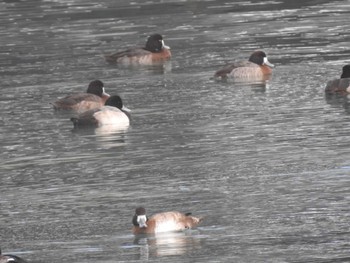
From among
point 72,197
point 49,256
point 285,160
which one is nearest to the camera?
point 49,256

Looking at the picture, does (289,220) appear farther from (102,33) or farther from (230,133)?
(102,33)

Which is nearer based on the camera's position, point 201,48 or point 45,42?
point 201,48

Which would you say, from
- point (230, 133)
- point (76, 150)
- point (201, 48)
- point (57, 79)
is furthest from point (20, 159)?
point (201, 48)

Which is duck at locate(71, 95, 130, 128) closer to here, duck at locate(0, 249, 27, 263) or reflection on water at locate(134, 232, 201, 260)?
reflection on water at locate(134, 232, 201, 260)

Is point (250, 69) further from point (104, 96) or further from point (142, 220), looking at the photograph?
point (142, 220)

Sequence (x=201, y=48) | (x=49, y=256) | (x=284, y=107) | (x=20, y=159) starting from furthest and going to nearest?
1. (x=201, y=48)
2. (x=284, y=107)
3. (x=20, y=159)
4. (x=49, y=256)

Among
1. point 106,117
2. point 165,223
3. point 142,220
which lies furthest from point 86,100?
point 142,220

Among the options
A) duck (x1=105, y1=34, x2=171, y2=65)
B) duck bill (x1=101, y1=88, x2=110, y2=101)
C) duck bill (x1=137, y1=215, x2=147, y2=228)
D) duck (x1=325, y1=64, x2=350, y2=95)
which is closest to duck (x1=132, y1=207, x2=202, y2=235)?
duck bill (x1=137, y1=215, x2=147, y2=228)

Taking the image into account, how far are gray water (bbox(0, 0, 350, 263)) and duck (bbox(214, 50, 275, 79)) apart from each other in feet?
0.86

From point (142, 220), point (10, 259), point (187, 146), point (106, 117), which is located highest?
point (10, 259)

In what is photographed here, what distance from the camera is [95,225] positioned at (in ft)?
66.0

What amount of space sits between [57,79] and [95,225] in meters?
14.8

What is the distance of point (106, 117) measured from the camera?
2923 centimetres

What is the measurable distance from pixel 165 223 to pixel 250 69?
14735 millimetres
